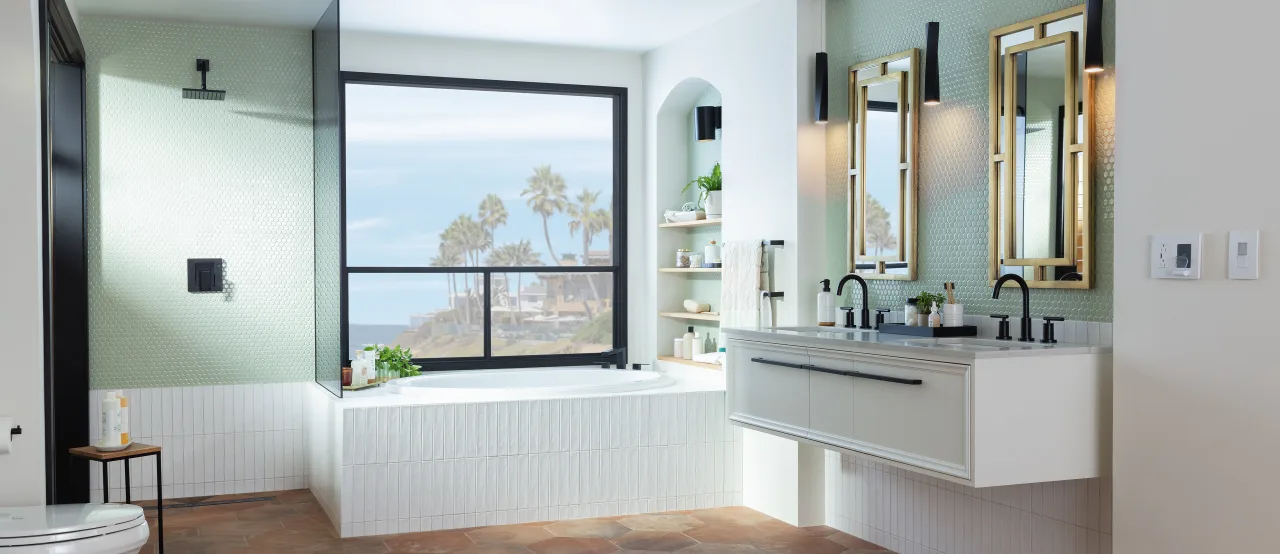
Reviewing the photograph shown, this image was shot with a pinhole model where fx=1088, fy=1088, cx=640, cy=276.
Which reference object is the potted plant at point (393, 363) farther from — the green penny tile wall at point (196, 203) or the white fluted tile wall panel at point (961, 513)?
the white fluted tile wall panel at point (961, 513)

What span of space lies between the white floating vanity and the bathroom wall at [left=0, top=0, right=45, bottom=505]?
247 centimetres

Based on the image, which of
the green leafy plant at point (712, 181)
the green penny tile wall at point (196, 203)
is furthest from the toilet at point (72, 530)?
the green leafy plant at point (712, 181)

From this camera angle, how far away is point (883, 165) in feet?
14.3

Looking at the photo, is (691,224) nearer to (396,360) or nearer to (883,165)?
(883,165)

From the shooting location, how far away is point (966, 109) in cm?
394

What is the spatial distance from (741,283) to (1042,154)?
5.67 feet

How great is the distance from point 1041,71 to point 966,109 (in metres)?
0.41

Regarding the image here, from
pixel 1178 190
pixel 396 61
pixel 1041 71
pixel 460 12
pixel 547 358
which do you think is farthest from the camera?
pixel 547 358

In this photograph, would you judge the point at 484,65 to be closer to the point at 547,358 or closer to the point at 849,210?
the point at 547,358

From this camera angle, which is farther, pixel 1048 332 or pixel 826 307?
pixel 826 307

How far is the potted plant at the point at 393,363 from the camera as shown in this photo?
529cm

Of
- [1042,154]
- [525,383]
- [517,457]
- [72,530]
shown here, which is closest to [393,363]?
[525,383]

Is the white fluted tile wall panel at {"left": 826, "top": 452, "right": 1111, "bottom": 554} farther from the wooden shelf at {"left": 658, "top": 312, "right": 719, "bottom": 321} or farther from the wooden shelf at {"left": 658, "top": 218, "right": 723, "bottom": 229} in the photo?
the wooden shelf at {"left": 658, "top": 218, "right": 723, "bottom": 229}

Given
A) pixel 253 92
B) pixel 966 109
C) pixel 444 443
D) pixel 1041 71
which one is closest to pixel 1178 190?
pixel 1041 71
